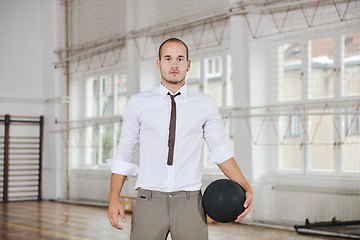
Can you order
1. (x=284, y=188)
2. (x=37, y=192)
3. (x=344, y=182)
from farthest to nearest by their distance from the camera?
(x=37, y=192)
(x=284, y=188)
(x=344, y=182)

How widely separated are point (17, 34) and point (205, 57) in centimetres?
469

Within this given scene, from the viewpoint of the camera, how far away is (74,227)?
230 inches

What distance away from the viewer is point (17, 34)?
937 cm

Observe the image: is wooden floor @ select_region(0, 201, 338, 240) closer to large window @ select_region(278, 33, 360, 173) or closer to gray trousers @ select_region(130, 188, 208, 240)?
large window @ select_region(278, 33, 360, 173)

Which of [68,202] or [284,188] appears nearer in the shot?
[284,188]

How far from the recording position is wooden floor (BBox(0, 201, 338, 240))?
5.10m

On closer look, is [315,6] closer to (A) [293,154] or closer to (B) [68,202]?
(A) [293,154]

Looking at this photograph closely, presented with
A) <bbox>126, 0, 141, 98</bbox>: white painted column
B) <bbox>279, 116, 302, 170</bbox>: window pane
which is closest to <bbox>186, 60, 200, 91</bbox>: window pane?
<bbox>126, 0, 141, 98</bbox>: white painted column

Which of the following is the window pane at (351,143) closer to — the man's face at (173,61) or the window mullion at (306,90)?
the window mullion at (306,90)

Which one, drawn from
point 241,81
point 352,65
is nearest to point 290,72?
point 241,81

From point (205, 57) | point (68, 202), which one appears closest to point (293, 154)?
point (205, 57)

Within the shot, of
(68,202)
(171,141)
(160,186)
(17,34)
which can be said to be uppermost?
(17,34)

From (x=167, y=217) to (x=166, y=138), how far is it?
0.97ft

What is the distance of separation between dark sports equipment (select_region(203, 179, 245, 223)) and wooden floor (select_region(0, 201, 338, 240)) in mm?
3357
